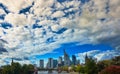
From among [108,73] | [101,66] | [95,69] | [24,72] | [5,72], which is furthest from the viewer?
[24,72]

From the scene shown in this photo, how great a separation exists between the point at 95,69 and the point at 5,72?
65.9 m

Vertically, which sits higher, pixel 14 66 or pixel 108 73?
pixel 14 66

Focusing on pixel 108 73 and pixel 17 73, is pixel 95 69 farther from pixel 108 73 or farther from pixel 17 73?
pixel 17 73

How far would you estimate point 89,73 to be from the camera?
123812 mm

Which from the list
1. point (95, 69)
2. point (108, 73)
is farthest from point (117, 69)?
point (95, 69)

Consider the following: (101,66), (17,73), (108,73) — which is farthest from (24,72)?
(108,73)

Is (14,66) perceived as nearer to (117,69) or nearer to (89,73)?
(89,73)

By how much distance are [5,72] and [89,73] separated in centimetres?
6320

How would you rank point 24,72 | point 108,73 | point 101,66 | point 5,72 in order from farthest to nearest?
point 24,72
point 5,72
point 101,66
point 108,73

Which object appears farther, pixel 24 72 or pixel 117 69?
pixel 24 72

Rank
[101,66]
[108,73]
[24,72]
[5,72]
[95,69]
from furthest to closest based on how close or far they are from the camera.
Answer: [24,72]
[5,72]
[101,66]
[95,69]
[108,73]

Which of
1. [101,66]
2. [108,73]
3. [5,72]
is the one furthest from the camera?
[5,72]

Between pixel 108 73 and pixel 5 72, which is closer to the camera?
pixel 108 73

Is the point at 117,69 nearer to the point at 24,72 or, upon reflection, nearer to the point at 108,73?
the point at 108,73
